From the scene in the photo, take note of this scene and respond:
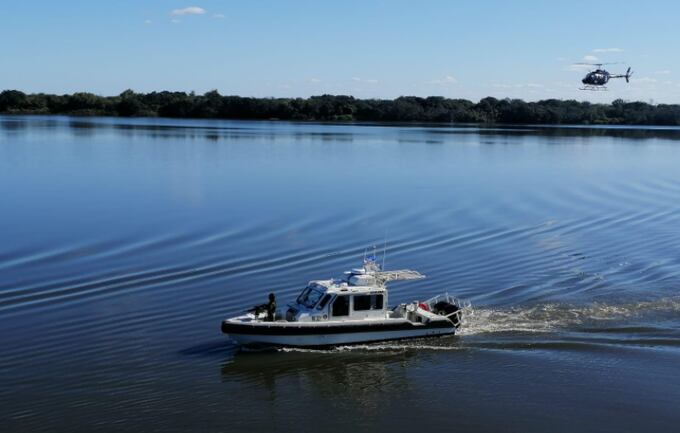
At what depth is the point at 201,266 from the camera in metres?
34.7

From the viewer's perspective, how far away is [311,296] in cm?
2734

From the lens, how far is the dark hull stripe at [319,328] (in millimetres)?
25250

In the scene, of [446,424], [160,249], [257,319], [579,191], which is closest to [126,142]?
[579,191]

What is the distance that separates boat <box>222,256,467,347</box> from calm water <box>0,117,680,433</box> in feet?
1.60

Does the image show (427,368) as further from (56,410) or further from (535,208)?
(535,208)

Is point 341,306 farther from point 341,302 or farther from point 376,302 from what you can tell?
point 376,302

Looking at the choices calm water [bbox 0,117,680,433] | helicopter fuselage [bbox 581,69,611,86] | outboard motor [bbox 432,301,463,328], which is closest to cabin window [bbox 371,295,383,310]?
calm water [bbox 0,117,680,433]

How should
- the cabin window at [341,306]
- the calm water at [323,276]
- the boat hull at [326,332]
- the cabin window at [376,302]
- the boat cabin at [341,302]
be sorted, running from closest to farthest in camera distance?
the calm water at [323,276] < the boat hull at [326,332] < the boat cabin at [341,302] < the cabin window at [341,306] < the cabin window at [376,302]

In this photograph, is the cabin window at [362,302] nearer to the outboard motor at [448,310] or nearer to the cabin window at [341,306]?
the cabin window at [341,306]

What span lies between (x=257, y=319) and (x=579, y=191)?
44861 mm

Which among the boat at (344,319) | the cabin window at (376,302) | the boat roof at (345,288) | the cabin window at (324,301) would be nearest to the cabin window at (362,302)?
the boat at (344,319)

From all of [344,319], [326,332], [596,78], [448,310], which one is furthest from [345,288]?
[596,78]

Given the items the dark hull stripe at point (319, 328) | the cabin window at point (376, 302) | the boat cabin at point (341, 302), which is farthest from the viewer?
the cabin window at point (376, 302)

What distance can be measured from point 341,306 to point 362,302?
74cm
